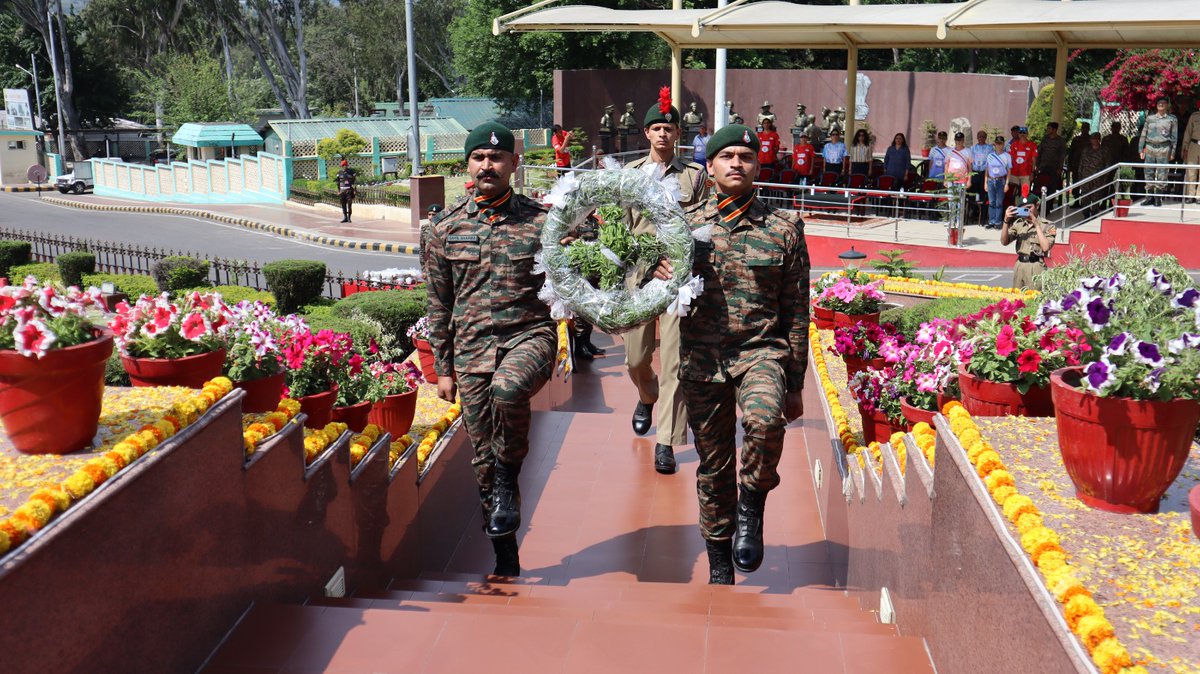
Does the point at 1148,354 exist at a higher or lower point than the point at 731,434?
higher

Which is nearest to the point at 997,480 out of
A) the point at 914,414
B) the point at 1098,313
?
the point at 1098,313

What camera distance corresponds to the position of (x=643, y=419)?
7.25 meters

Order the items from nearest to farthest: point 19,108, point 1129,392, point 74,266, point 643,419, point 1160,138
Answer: point 1129,392 → point 643,419 → point 74,266 → point 1160,138 → point 19,108

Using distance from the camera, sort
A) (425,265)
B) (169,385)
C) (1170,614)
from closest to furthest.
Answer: (1170,614), (169,385), (425,265)

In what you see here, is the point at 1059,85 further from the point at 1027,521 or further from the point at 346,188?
the point at 1027,521

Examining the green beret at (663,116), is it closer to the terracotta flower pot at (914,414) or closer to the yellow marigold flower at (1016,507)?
the terracotta flower pot at (914,414)

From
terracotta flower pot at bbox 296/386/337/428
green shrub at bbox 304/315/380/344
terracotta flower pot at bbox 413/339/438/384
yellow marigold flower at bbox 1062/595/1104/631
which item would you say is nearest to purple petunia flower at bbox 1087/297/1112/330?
yellow marigold flower at bbox 1062/595/1104/631

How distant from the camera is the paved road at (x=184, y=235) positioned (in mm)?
22453

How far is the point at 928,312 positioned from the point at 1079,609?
5.85m

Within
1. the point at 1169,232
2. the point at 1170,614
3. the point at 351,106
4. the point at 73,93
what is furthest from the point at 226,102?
the point at 1170,614

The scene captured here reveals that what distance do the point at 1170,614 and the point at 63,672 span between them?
2.73m

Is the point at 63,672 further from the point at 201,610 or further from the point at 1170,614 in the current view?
the point at 1170,614

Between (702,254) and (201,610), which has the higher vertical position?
(702,254)

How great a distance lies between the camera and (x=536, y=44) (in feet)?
125
